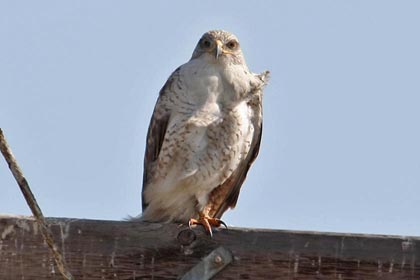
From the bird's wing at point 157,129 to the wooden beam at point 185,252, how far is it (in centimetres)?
186

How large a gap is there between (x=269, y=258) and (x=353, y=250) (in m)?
0.27

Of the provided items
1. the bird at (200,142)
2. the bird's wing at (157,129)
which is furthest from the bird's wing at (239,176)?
the bird's wing at (157,129)

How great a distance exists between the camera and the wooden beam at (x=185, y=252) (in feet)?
12.3

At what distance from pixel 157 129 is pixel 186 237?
6.29 ft

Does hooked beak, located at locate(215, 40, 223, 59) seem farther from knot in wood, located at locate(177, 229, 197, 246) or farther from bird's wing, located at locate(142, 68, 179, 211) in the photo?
knot in wood, located at locate(177, 229, 197, 246)

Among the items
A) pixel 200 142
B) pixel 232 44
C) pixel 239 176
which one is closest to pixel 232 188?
pixel 239 176

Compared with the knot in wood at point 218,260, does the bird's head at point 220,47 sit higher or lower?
higher

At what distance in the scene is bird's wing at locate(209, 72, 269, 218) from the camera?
573 centimetres

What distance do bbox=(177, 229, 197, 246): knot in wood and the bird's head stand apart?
2.33 m

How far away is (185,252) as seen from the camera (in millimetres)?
3844

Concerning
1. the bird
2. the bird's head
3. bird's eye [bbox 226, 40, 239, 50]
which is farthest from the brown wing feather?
bird's eye [bbox 226, 40, 239, 50]

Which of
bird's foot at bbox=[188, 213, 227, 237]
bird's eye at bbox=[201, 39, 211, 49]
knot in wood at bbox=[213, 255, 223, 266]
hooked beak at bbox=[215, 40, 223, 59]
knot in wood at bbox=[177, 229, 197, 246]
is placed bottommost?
knot in wood at bbox=[213, 255, 223, 266]

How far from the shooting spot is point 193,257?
12.5 ft

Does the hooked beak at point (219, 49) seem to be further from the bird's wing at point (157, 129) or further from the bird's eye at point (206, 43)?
the bird's wing at point (157, 129)
